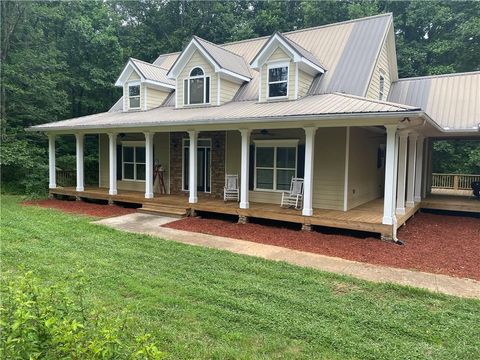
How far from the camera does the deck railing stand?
57.1 ft

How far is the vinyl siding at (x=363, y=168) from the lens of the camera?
387 inches

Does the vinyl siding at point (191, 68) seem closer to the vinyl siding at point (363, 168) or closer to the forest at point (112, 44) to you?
the vinyl siding at point (363, 168)

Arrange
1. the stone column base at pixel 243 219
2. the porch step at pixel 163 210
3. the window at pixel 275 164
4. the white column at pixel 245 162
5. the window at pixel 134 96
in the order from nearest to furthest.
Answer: the white column at pixel 245 162 < the stone column base at pixel 243 219 < the porch step at pixel 163 210 < the window at pixel 275 164 < the window at pixel 134 96

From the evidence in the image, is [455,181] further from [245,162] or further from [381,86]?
[245,162]

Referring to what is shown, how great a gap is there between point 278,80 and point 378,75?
3.58 m

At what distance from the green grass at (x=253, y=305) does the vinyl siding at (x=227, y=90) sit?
6.43m

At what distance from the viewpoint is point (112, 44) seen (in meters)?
20.1

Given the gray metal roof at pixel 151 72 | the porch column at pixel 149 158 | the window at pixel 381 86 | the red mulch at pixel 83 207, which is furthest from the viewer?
the gray metal roof at pixel 151 72

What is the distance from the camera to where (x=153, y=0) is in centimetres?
2756

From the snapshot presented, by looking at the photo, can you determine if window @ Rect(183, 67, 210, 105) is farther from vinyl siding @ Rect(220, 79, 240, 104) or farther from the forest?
the forest

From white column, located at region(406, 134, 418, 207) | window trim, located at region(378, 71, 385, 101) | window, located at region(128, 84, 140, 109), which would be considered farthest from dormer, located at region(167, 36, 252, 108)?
white column, located at region(406, 134, 418, 207)

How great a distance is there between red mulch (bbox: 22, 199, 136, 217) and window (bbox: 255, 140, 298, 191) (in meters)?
4.24

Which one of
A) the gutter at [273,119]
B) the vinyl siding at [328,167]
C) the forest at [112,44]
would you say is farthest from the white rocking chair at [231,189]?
the forest at [112,44]

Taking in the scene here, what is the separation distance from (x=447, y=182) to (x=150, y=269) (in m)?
17.4
